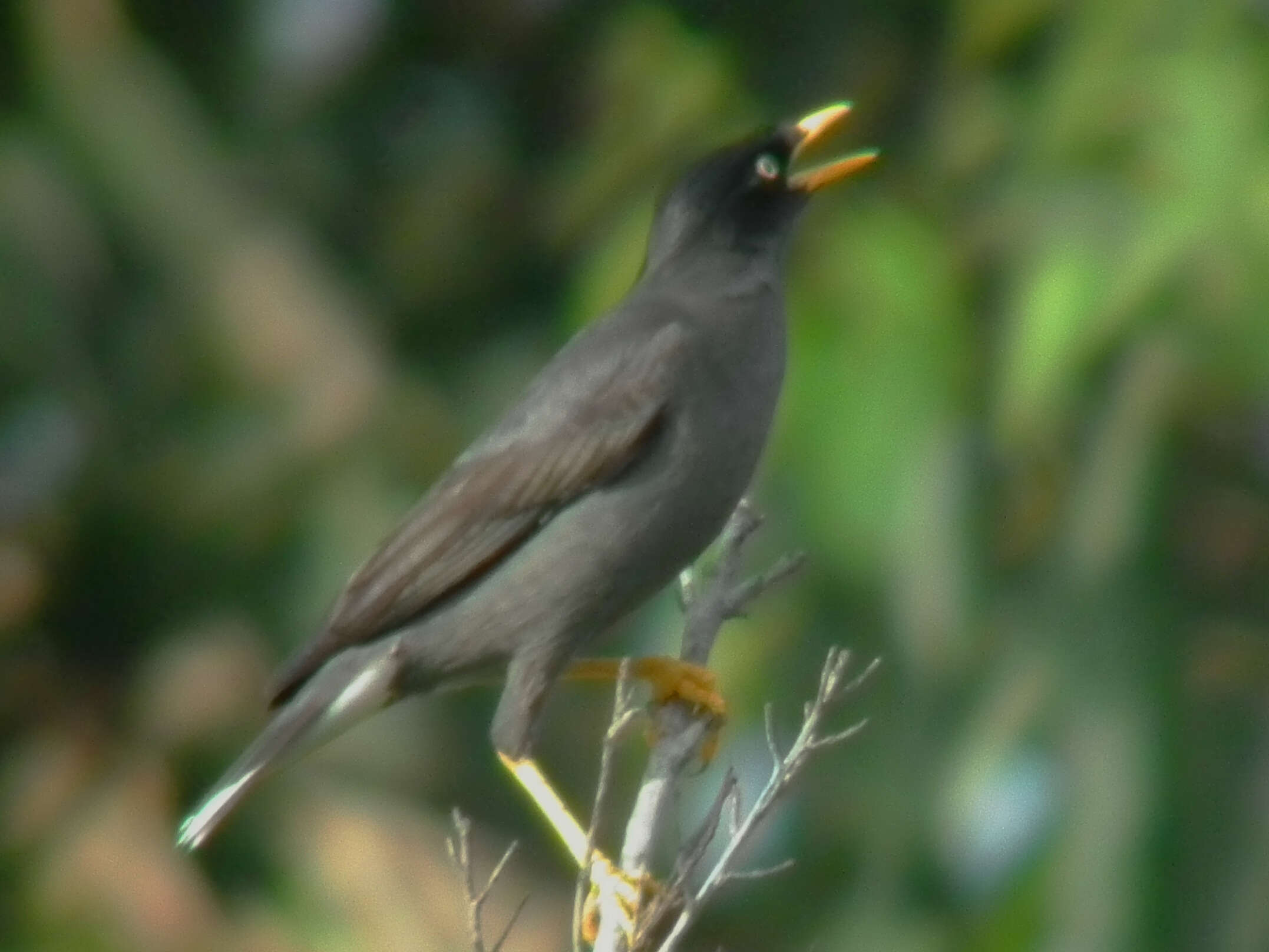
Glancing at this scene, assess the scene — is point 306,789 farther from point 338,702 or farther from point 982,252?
point 338,702

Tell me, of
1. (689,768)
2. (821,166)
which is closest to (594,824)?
(689,768)

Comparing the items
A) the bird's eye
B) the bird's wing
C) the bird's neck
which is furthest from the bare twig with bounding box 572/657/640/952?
the bird's eye

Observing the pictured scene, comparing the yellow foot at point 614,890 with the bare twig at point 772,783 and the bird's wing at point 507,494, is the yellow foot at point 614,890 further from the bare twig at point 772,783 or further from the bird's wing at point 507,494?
the bird's wing at point 507,494

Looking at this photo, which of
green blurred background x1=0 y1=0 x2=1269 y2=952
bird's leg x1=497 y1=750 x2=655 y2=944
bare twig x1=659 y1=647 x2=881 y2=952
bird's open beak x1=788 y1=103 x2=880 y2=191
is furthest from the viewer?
green blurred background x1=0 y1=0 x2=1269 y2=952

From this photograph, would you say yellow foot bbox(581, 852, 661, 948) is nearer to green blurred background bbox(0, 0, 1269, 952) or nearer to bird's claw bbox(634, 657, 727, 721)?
bird's claw bbox(634, 657, 727, 721)

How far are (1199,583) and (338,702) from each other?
14.2 ft

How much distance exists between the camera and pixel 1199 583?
864 centimetres

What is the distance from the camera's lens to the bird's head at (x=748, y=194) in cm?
580

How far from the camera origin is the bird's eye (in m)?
5.87

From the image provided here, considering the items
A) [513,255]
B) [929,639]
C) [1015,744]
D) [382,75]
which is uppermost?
[382,75]

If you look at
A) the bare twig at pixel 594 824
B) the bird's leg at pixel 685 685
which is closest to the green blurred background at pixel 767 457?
the bird's leg at pixel 685 685

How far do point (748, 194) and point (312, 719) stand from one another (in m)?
1.69

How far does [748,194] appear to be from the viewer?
19.2 ft

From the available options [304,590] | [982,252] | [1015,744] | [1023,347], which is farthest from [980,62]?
[304,590]
